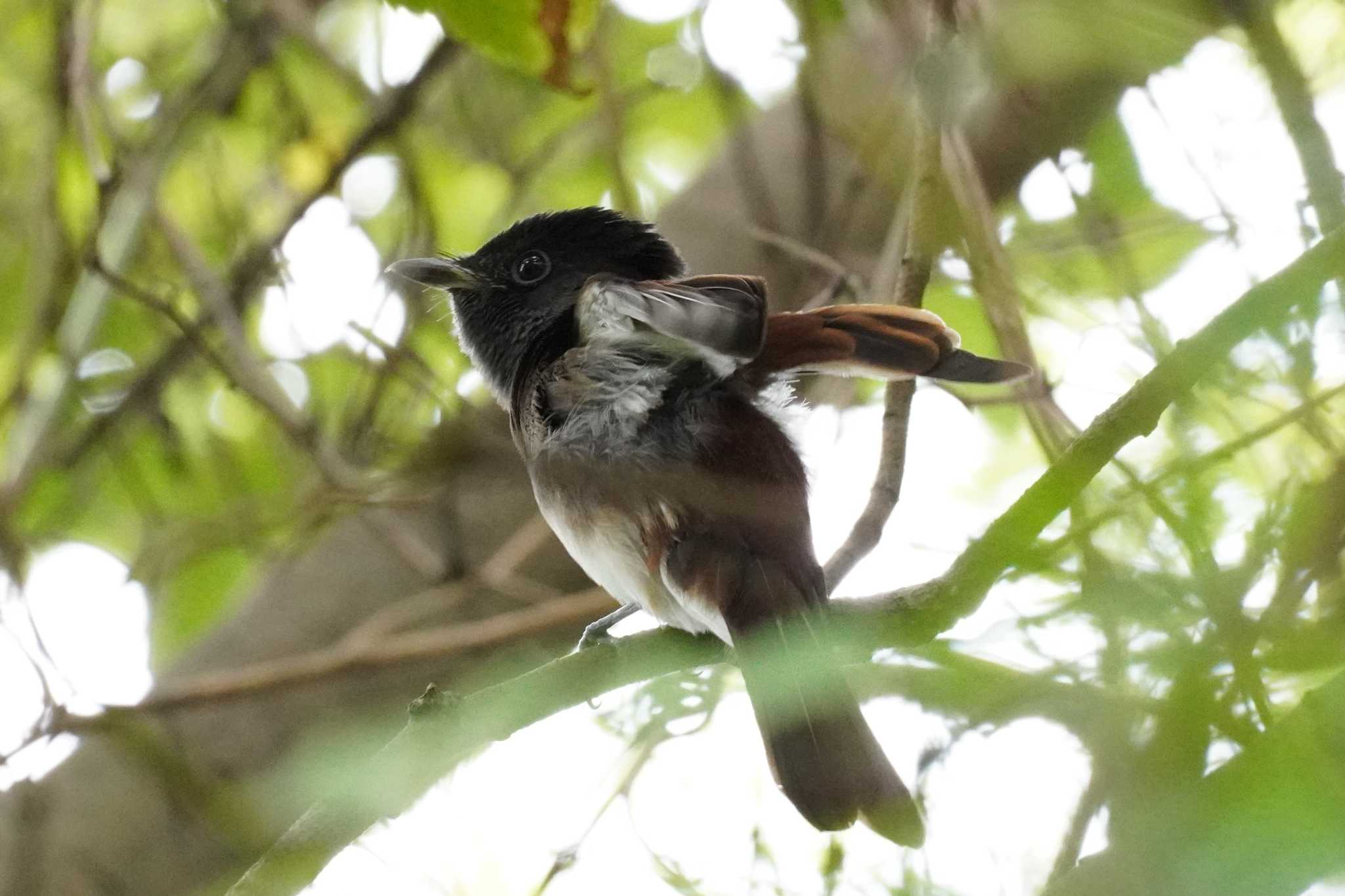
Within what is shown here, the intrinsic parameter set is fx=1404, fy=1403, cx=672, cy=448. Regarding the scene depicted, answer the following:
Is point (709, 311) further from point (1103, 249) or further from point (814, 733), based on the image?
point (1103, 249)

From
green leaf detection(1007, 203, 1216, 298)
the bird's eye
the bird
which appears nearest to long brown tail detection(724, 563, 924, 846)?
the bird

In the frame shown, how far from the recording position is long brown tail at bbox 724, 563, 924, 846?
2035 millimetres

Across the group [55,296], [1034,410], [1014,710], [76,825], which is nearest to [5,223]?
[55,296]

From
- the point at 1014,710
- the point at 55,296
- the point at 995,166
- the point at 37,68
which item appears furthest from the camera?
the point at 37,68

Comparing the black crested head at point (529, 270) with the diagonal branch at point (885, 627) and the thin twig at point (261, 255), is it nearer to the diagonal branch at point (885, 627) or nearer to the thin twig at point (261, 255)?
the thin twig at point (261, 255)

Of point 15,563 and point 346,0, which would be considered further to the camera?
point 346,0

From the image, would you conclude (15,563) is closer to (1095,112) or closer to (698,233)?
(698,233)

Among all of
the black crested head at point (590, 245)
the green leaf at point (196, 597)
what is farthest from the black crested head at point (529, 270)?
the green leaf at point (196, 597)

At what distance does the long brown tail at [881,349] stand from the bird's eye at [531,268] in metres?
0.83

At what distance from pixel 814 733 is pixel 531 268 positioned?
130 cm

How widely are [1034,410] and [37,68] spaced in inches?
123

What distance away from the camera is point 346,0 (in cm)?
424

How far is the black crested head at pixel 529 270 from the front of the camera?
2896mm

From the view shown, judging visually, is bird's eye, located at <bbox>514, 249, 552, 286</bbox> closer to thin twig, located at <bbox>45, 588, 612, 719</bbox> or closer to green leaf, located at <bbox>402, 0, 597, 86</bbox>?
thin twig, located at <bbox>45, 588, 612, 719</bbox>
